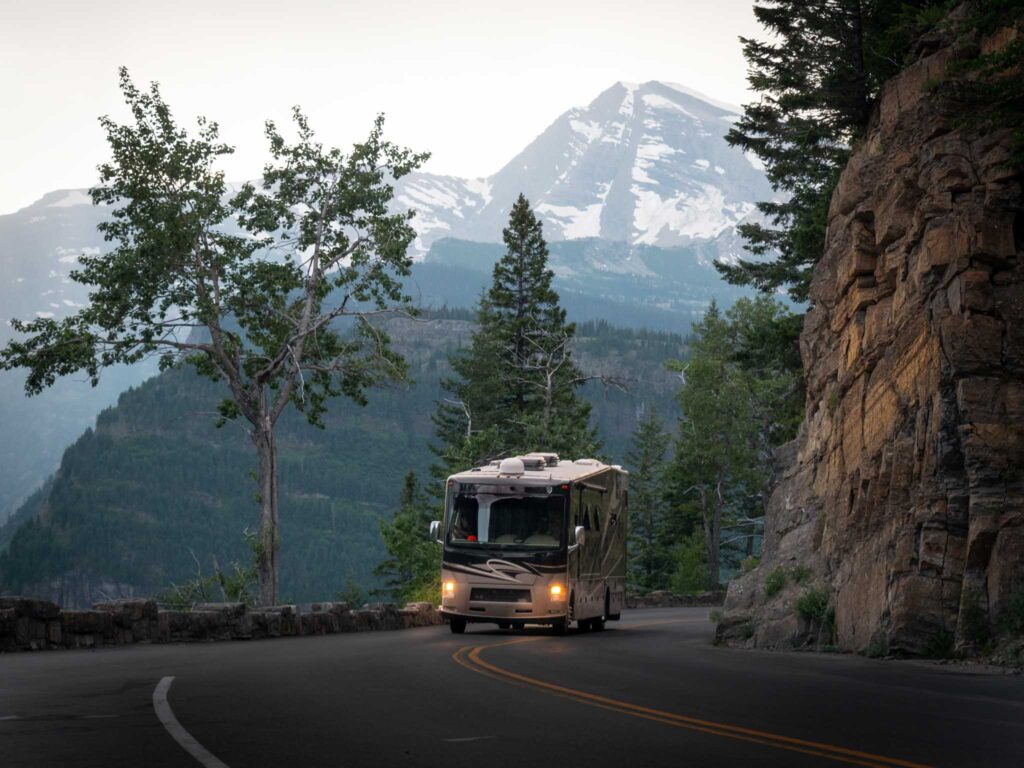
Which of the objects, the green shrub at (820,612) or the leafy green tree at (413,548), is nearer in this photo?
the green shrub at (820,612)

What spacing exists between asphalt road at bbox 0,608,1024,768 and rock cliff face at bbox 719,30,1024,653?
5.73 ft

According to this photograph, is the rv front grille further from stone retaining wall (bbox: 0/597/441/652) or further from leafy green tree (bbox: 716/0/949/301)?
leafy green tree (bbox: 716/0/949/301)

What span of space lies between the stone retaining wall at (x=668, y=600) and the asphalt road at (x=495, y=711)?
42.1 meters

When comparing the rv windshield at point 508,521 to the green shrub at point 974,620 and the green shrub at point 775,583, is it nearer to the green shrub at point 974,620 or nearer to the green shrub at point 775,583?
the green shrub at point 775,583

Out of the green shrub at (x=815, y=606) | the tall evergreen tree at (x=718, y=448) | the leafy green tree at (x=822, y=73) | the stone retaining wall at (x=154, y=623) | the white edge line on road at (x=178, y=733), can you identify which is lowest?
the stone retaining wall at (x=154, y=623)

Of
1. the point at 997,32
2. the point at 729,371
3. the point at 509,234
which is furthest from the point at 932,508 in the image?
the point at 729,371

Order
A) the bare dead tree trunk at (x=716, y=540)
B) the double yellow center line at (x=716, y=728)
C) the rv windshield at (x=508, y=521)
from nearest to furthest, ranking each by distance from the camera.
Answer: the double yellow center line at (x=716, y=728) < the rv windshield at (x=508, y=521) < the bare dead tree trunk at (x=716, y=540)

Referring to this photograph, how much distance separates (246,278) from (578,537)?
17771mm

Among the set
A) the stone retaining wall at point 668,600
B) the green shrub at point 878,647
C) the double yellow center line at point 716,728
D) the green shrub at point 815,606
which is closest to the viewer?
the double yellow center line at point 716,728

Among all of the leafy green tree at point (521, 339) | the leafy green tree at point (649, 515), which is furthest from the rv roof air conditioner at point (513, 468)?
the leafy green tree at point (649, 515)

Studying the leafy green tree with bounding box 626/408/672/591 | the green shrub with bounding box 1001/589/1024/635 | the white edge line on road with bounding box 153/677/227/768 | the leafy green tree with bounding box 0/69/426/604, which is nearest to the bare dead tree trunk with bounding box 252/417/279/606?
the leafy green tree with bounding box 0/69/426/604

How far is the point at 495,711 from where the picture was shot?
1269 centimetres

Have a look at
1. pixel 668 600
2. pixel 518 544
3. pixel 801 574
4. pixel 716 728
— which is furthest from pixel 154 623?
pixel 668 600

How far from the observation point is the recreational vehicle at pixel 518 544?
1184 inches
